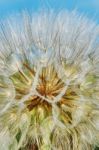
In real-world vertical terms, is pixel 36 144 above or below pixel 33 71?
below

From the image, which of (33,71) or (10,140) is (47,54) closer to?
(33,71)

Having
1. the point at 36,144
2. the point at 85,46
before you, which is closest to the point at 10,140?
the point at 36,144

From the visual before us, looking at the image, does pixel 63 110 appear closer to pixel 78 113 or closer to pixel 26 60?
pixel 78 113

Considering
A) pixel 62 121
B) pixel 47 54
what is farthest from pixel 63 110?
pixel 47 54

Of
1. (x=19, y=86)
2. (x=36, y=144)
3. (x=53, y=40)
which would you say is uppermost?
(x=53, y=40)

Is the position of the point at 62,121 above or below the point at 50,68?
below
